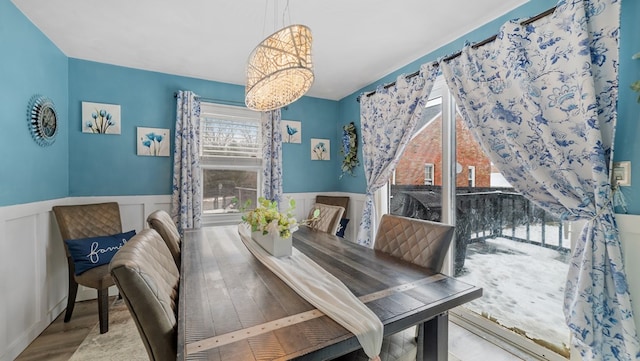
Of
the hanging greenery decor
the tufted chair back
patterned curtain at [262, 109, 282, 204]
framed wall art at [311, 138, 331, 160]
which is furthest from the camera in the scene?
framed wall art at [311, 138, 331, 160]

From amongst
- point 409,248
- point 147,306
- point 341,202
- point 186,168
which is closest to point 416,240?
point 409,248

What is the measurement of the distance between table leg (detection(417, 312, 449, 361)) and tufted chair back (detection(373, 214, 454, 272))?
35cm

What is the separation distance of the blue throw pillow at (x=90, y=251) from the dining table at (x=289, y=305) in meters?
1.13

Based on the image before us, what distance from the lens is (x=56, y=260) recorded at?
2.46 metres

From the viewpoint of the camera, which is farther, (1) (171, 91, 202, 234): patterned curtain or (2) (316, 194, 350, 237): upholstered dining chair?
(2) (316, 194, 350, 237): upholstered dining chair

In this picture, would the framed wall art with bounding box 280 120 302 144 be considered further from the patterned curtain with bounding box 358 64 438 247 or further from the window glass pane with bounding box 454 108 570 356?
the window glass pane with bounding box 454 108 570 356

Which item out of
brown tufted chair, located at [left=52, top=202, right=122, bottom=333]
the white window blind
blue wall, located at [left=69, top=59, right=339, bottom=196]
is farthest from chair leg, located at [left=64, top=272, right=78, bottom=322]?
the white window blind

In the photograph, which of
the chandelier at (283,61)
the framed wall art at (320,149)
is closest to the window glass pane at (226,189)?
the framed wall art at (320,149)

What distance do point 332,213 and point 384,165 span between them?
0.81 m

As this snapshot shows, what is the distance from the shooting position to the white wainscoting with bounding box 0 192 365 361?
181 cm

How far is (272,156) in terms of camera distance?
3.50 m

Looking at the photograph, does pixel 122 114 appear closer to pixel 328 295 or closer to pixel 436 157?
pixel 328 295

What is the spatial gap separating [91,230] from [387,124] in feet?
10.00

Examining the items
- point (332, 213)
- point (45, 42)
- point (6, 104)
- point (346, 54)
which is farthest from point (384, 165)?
point (45, 42)
